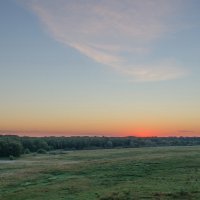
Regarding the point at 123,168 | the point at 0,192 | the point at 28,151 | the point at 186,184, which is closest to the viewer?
the point at 186,184

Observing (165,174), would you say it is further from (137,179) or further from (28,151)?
(28,151)

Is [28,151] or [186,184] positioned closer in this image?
[186,184]

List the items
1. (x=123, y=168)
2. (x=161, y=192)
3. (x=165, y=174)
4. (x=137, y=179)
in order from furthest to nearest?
(x=123, y=168) → (x=165, y=174) → (x=137, y=179) → (x=161, y=192)

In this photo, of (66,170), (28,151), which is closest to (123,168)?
(66,170)

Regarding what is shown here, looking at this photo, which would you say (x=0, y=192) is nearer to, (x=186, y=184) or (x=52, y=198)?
(x=52, y=198)

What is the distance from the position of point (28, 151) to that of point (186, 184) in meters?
113

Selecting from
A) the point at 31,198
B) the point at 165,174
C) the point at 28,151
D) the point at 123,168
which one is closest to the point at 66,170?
the point at 123,168

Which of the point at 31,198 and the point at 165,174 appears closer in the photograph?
the point at 31,198

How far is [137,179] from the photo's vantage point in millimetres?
48656

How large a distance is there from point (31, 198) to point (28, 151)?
111893 mm

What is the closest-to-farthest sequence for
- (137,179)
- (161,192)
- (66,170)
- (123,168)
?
(161,192) → (137,179) → (123,168) → (66,170)

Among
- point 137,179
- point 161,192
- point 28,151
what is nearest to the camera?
point 161,192

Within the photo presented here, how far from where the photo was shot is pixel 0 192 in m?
44.6

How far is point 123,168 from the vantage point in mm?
61125
